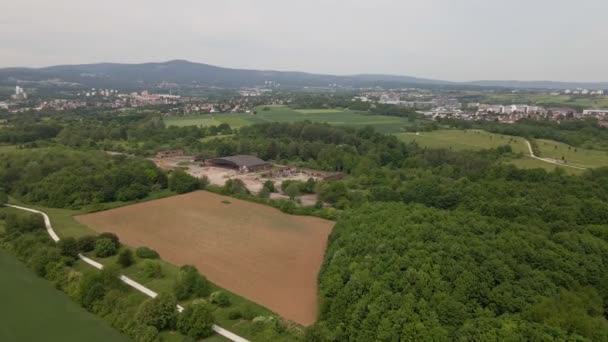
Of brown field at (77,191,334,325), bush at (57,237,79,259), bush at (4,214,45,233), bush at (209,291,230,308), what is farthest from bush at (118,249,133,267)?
bush at (4,214,45,233)

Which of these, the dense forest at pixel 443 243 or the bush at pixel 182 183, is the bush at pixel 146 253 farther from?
the bush at pixel 182 183

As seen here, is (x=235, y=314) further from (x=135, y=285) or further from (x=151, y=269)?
(x=151, y=269)

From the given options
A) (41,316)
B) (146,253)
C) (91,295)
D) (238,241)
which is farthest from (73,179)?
(91,295)

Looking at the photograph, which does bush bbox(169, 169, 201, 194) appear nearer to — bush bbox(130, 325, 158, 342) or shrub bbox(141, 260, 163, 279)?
shrub bbox(141, 260, 163, 279)

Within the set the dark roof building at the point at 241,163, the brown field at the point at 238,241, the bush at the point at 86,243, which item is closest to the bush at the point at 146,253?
the brown field at the point at 238,241

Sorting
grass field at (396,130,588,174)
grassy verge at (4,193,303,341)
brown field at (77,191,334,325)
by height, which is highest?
grass field at (396,130,588,174)
